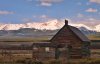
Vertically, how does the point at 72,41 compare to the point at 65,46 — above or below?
above

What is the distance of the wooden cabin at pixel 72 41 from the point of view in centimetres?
5738

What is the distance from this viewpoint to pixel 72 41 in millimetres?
57844

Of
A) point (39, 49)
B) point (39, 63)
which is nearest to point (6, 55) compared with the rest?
point (39, 49)

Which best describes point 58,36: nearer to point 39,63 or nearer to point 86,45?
point 86,45

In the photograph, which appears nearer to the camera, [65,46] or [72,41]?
[65,46]

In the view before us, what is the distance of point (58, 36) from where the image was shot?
58.2 meters

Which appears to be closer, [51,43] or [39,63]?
[39,63]

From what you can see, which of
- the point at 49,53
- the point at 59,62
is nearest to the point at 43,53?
the point at 49,53

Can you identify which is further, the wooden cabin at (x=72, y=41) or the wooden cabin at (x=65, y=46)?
the wooden cabin at (x=72, y=41)

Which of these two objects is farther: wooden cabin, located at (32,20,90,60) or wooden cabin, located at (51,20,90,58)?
wooden cabin, located at (51,20,90,58)

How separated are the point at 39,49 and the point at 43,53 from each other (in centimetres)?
116

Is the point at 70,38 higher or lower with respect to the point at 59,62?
higher

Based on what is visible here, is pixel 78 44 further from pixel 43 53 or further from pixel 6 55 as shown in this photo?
pixel 6 55

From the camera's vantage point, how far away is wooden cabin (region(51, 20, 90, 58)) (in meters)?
57.4
